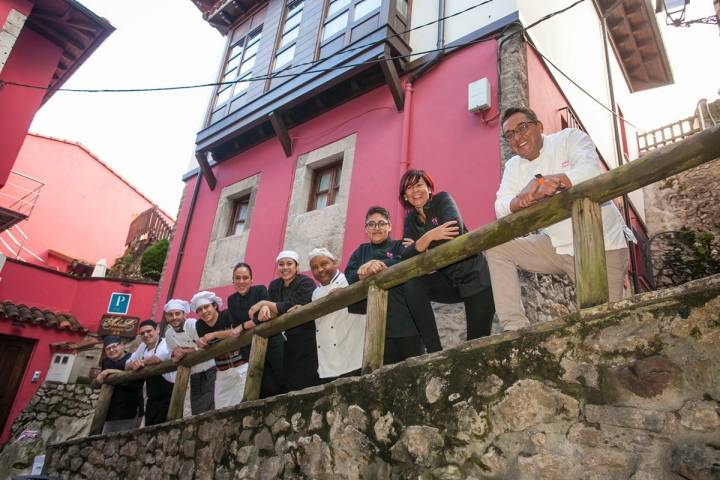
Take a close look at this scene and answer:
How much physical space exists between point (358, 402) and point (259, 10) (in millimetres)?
11537

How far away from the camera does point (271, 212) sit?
9.37m

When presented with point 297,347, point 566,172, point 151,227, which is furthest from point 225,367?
point 151,227

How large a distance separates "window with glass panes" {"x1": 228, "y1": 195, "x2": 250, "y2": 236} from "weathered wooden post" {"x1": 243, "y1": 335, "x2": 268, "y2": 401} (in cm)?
636

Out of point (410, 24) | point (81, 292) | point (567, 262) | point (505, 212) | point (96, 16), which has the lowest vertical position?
point (567, 262)

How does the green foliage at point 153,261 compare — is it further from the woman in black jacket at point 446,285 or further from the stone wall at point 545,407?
the woman in black jacket at point 446,285

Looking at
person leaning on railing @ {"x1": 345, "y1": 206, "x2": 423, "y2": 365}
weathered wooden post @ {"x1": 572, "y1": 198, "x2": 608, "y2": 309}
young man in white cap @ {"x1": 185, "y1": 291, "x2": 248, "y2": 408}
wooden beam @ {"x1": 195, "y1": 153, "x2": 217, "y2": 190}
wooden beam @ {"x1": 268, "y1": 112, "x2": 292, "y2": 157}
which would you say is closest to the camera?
weathered wooden post @ {"x1": 572, "y1": 198, "x2": 608, "y2": 309}

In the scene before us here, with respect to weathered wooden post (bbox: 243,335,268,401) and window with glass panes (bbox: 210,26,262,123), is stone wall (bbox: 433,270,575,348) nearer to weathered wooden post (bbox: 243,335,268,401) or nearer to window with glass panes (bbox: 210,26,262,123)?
weathered wooden post (bbox: 243,335,268,401)

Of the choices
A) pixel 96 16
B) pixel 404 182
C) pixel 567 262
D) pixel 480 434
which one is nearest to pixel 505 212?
pixel 567 262

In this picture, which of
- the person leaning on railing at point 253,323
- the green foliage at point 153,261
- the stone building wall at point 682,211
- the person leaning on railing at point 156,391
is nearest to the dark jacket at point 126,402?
the person leaning on railing at point 156,391

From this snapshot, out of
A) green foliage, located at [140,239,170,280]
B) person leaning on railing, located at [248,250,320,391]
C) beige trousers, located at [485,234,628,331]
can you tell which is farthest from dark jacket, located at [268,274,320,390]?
green foliage, located at [140,239,170,280]

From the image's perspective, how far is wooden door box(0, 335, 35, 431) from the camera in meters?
11.3

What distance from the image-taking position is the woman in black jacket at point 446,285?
2.94 meters

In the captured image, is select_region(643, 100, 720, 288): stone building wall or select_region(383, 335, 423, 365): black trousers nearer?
select_region(383, 335, 423, 365): black trousers

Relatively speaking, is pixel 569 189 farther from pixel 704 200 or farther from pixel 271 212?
pixel 704 200
